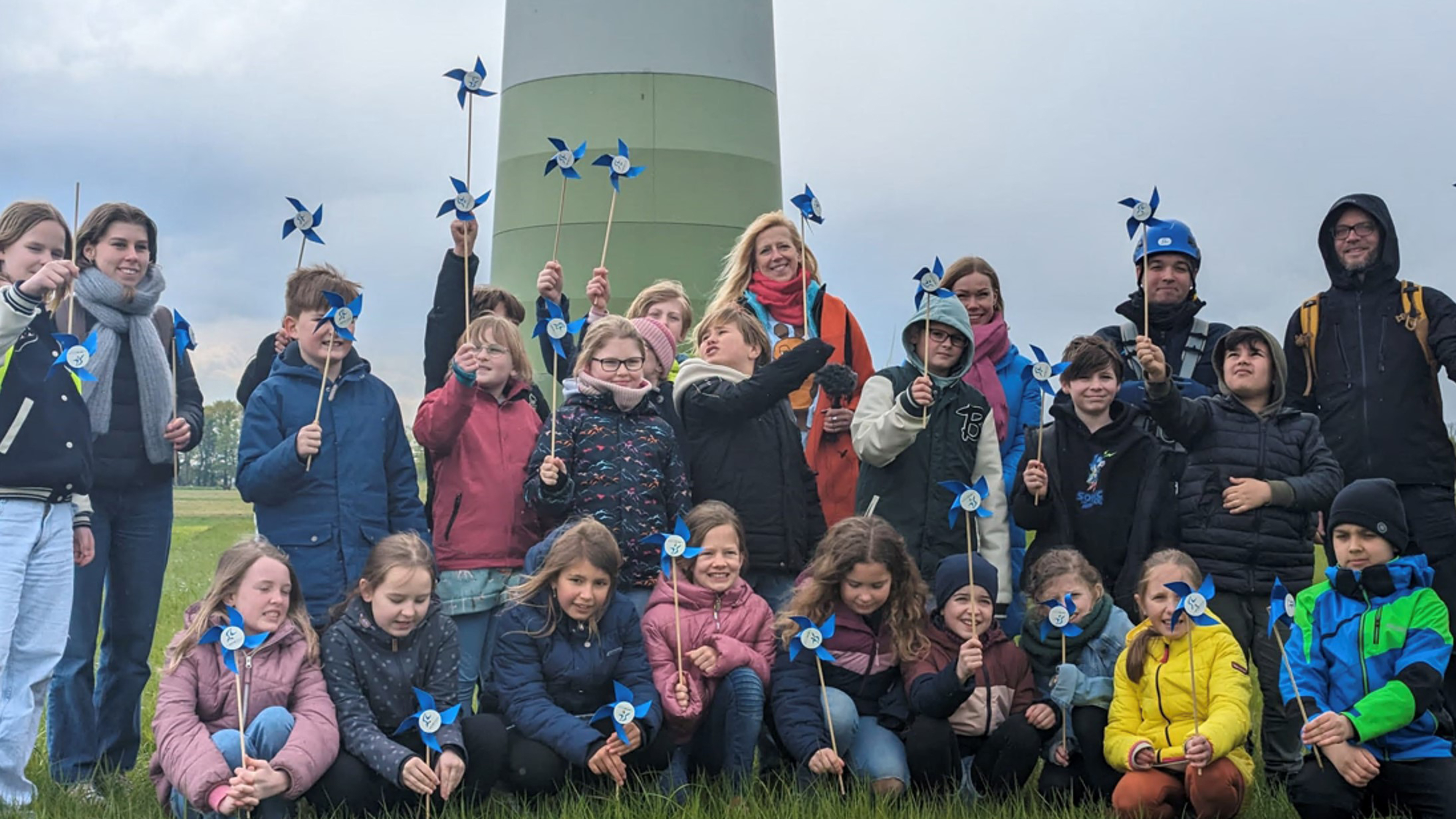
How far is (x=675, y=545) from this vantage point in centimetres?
506

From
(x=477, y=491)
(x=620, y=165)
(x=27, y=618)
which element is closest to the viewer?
(x=27, y=618)

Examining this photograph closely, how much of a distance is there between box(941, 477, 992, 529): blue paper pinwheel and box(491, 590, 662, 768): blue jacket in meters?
1.31

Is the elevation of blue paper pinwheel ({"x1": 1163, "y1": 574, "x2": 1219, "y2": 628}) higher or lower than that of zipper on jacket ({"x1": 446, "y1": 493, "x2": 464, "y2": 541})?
lower

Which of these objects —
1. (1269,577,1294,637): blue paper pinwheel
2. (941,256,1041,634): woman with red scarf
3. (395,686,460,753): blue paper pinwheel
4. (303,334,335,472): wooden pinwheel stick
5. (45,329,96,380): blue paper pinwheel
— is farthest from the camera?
(941,256,1041,634): woman with red scarf

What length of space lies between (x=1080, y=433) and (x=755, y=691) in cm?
177

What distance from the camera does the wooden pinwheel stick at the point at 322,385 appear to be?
210 inches

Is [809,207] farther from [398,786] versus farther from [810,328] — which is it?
Answer: [398,786]

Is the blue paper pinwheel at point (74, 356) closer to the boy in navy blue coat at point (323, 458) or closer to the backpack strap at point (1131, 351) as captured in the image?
the boy in navy blue coat at point (323, 458)

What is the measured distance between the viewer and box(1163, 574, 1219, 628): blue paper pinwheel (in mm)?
4848

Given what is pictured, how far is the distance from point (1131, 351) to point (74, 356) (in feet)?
14.3

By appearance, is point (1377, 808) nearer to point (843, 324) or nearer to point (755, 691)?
point (755, 691)

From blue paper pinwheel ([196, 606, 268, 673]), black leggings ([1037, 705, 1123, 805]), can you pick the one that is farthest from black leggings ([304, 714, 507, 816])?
black leggings ([1037, 705, 1123, 805])

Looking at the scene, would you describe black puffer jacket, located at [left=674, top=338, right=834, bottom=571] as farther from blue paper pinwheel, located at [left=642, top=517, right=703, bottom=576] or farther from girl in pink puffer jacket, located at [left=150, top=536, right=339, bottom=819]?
girl in pink puffer jacket, located at [left=150, top=536, right=339, bottom=819]

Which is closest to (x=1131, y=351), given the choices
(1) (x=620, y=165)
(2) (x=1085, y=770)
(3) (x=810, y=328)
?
(3) (x=810, y=328)
